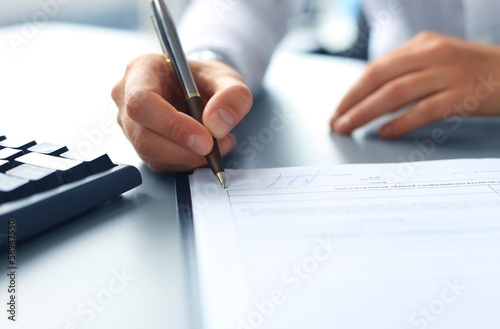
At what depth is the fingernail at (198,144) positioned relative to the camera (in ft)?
1.32

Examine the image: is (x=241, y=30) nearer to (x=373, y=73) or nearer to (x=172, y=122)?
(x=373, y=73)

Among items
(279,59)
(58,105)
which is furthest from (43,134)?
(279,59)

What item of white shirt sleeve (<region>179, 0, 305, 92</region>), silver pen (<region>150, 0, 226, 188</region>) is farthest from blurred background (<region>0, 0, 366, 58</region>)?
silver pen (<region>150, 0, 226, 188</region>)

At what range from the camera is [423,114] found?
22.0 inches

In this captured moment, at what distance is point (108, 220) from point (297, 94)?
0.40 m

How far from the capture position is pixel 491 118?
612 millimetres

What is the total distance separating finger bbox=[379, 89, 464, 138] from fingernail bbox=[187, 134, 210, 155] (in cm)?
23

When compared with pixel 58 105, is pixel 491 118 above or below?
below

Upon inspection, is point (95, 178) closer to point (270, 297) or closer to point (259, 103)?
point (270, 297)

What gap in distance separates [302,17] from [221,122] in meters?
1.93

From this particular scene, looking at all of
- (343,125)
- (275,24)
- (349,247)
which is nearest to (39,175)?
(349,247)

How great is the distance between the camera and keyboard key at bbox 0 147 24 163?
370mm

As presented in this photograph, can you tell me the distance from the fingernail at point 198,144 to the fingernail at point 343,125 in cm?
20
